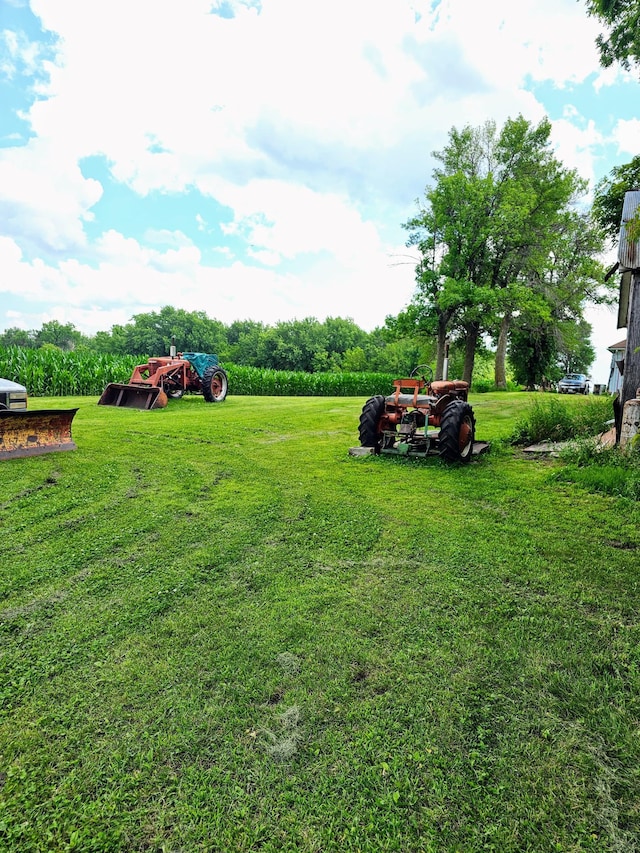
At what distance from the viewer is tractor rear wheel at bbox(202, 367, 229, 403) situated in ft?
44.5

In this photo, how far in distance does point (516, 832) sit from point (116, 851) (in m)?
1.25

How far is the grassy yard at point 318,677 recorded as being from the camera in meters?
1.54

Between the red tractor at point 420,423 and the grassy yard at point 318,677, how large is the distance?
1.76 meters

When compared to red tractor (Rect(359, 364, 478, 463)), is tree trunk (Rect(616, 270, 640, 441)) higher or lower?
higher

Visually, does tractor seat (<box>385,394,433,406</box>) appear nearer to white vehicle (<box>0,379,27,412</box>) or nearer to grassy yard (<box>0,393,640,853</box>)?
grassy yard (<box>0,393,640,853</box>)

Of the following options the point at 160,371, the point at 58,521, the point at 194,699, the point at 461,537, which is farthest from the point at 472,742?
the point at 160,371

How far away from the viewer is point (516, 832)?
4.87 ft

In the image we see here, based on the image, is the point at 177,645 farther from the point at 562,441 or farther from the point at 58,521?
the point at 562,441

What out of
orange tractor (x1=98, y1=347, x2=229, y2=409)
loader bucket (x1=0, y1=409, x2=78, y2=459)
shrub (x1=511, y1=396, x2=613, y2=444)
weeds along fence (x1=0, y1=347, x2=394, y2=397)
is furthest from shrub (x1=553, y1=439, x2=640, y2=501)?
weeds along fence (x1=0, y1=347, x2=394, y2=397)

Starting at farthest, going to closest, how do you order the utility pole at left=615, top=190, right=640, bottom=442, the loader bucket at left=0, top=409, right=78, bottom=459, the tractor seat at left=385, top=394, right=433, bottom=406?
the utility pole at left=615, top=190, right=640, bottom=442 → the tractor seat at left=385, top=394, right=433, bottom=406 → the loader bucket at left=0, top=409, right=78, bottom=459

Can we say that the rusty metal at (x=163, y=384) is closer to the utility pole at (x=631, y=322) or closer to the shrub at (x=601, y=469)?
the shrub at (x=601, y=469)

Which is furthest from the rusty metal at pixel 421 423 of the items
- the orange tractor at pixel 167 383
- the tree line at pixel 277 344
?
the tree line at pixel 277 344

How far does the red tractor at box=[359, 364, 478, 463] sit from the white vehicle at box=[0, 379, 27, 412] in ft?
15.5

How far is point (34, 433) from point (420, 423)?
17.1ft
